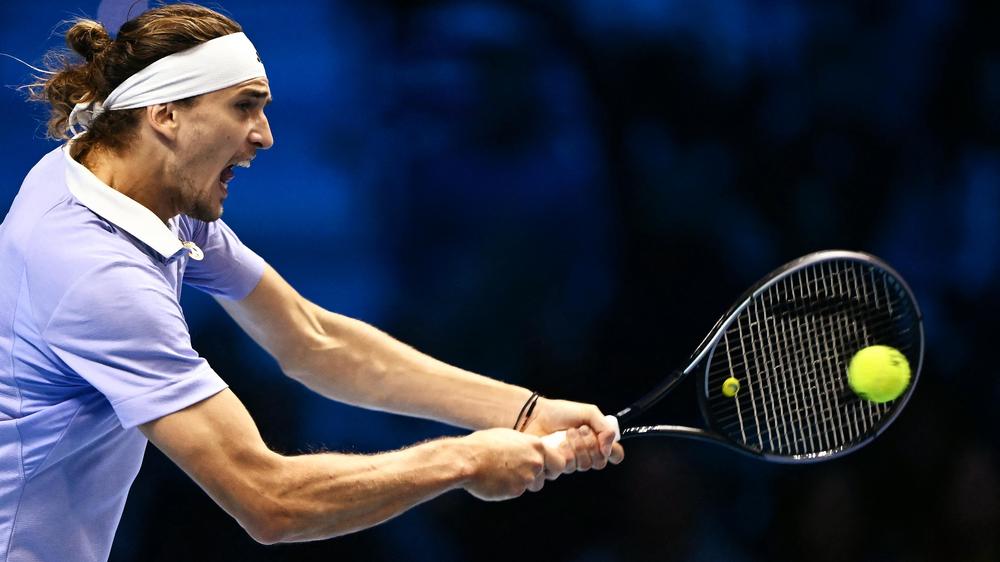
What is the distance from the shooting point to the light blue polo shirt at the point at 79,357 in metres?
1.76

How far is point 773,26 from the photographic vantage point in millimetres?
3564

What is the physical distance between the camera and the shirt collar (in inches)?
74.2

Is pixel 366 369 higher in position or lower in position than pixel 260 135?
lower

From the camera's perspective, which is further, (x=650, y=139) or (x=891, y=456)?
(x=891, y=456)

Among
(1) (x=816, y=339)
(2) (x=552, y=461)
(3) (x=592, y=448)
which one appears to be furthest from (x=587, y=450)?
(1) (x=816, y=339)

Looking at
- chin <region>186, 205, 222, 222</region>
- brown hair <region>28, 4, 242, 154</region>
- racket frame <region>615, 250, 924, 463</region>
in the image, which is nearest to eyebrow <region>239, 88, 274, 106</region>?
brown hair <region>28, 4, 242, 154</region>

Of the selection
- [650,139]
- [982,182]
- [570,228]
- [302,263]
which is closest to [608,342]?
[570,228]

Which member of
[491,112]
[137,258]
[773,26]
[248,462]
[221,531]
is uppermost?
[773,26]

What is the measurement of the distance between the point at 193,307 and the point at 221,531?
1.94 feet

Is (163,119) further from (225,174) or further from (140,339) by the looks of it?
(140,339)

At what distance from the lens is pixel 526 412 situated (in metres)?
2.49

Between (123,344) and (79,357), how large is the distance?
0.08 meters

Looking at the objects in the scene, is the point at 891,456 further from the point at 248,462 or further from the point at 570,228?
the point at 248,462

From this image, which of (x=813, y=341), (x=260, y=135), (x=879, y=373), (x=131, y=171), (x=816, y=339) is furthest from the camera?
(x=813, y=341)
